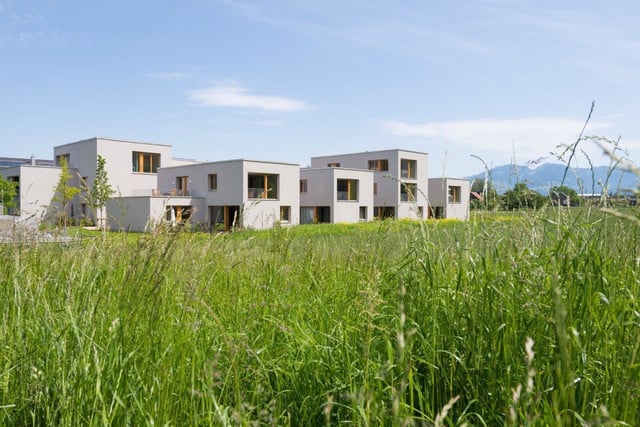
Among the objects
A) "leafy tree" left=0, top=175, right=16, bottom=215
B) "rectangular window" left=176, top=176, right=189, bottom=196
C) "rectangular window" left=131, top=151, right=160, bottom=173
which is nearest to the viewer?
"leafy tree" left=0, top=175, right=16, bottom=215

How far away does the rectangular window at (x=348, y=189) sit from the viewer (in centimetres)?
3803

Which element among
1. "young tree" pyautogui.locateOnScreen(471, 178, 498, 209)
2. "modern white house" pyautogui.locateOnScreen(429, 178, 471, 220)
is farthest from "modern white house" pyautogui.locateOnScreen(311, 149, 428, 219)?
"young tree" pyautogui.locateOnScreen(471, 178, 498, 209)

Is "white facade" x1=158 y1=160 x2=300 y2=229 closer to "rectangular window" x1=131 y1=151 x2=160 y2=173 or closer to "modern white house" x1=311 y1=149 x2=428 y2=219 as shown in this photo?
"rectangular window" x1=131 y1=151 x2=160 y2=173

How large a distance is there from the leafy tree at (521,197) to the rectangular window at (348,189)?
34162mm

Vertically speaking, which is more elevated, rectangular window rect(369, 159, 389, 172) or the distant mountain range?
rectangular window rect(369, 159, 389, 172)

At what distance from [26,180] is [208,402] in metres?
38.4

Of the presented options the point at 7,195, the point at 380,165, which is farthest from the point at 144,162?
the point at 380,165

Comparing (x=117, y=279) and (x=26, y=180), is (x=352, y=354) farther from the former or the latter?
(x=26, y=180)

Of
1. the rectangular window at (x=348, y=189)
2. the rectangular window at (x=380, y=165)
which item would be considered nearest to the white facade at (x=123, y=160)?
the rectangular window at (x=348, y=189)

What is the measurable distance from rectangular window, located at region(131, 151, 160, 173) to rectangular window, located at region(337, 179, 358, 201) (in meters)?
14.7

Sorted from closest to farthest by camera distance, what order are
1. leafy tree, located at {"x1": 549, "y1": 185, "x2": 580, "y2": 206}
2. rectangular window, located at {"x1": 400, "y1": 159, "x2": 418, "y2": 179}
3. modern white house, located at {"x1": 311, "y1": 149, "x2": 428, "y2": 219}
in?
leafy tree, located at {"x1": 549, "y1": 185, "x2": 580, "y2": 206} → modern white house, located at {"x1": 311, "y1": 149, "x2": 428, "y2": 219} → rectangular window, located at {"x1": 400, "y1": 159, "x2": 418, "y2": 179}

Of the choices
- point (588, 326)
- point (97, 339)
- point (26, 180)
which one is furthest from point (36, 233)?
point (26, 180)

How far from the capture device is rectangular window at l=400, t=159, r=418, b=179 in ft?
143

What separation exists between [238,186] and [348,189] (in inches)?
400
